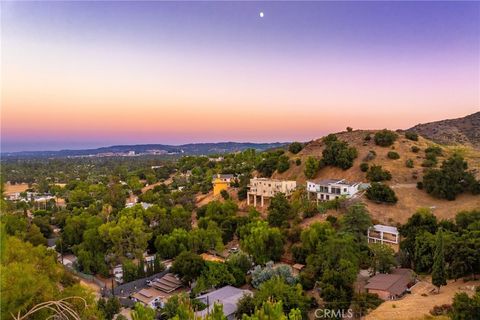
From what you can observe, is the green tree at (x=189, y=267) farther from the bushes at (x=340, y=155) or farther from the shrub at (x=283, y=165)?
the shrub at (x=283, y=165)

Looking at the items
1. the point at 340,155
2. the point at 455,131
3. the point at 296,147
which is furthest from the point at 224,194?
the point at 455,131

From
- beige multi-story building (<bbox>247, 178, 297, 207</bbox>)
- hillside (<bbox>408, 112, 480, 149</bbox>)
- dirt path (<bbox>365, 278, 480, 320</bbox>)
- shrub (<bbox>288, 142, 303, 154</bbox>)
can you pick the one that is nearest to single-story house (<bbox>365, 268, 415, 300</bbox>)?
dirt path (<bbox>365, 278, 480, 320</bbox>)

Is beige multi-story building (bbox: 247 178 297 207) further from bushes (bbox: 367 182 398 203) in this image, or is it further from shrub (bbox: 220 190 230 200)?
bushes (bbox: 367 182 398 203)

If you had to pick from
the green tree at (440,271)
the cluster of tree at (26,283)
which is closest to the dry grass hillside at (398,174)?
the green tree at (440,271)

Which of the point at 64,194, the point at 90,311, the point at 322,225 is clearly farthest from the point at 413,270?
the point at 64,194

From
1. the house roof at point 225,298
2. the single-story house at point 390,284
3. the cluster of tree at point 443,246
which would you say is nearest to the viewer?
the house roof at point 225,298

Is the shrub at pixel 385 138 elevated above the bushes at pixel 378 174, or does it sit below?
above

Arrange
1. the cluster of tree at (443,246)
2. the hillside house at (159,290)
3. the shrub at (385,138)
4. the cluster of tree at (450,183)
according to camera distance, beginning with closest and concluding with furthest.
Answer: the cluster of tree at (443,246), the hillside house at (159,290), the cluster of tree at (450,183), the shrub at (385,138)
